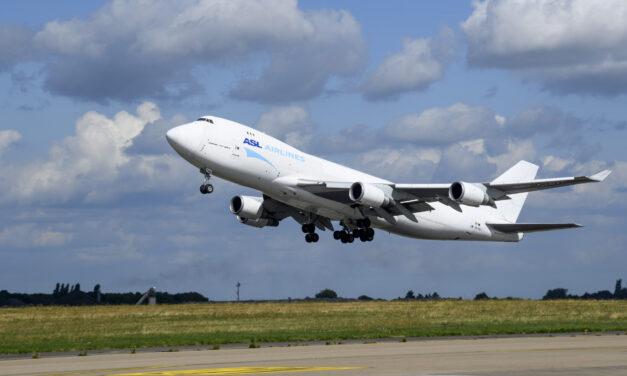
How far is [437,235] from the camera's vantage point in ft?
191

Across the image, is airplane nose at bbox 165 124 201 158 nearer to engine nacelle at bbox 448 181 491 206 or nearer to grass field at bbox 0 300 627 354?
grass field at bbox 0 300 627 354

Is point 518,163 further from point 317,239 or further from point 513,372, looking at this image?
point 513,372

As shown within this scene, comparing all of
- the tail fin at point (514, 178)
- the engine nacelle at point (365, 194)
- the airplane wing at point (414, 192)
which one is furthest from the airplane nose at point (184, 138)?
the tail fin at point (514, 178)

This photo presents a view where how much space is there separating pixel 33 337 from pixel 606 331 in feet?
94.2

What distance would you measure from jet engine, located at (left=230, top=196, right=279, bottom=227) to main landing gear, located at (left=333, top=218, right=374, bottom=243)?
4.74 m

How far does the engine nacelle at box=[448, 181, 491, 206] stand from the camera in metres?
45.4

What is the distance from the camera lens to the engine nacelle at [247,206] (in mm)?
54781

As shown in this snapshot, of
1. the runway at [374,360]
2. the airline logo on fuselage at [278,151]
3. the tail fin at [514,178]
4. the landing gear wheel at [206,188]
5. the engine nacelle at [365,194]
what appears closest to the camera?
the runway at [374,360]

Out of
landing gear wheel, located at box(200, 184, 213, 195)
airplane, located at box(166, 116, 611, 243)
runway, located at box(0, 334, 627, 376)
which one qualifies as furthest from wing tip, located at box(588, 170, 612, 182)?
landing gear wheel, located at box(200, 184, 213, 195)

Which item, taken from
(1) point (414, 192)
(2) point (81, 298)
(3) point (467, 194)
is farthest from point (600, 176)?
(2) point (81, 298)

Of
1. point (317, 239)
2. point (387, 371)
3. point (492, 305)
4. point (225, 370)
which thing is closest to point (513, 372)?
point (387, 371)

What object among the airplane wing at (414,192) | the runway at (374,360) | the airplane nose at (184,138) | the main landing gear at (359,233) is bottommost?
the runway at (374,360)

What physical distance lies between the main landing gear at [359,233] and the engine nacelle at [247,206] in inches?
219

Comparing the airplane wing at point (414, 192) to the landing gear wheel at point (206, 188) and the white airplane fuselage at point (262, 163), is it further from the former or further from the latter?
the landing gear wheel at point (206, 188)
